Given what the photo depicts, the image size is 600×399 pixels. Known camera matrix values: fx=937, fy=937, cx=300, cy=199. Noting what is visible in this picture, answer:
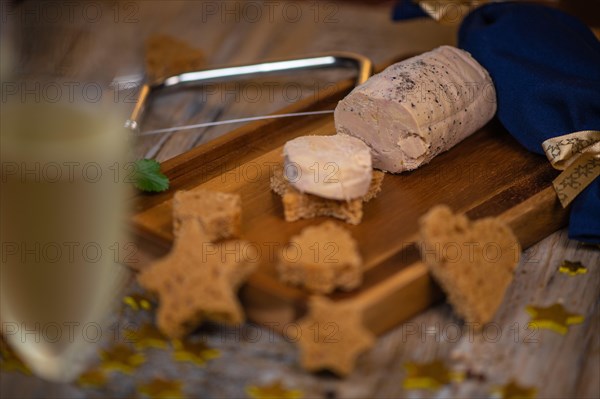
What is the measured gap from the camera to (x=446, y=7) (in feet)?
8.40

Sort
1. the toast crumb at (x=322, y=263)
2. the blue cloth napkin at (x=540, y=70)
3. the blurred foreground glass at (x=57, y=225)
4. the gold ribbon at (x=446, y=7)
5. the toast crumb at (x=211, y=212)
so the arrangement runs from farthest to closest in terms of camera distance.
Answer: the gold ribbon at (x=446, y=7)
the blue cloth napkin at (x=540, y=70)
the toast crumb at (x=211, y=212)
the toast crumb at (x=322, y=263)
the blurred foreground glass at (x=57, y=225)

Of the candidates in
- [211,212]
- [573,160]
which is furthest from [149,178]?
[573,160]

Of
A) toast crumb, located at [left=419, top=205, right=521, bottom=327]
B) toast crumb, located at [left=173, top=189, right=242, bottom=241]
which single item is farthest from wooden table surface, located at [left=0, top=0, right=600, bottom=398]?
toast crumb, located at [left=173, top=189, right=242, bottom=241]

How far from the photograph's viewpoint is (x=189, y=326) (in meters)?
1.64

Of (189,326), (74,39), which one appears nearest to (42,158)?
(189,326)

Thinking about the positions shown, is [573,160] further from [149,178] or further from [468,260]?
[149,178]

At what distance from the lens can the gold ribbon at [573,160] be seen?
1952mm

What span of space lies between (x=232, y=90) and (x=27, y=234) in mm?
1206

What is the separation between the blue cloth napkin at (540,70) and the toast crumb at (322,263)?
1.80 feet

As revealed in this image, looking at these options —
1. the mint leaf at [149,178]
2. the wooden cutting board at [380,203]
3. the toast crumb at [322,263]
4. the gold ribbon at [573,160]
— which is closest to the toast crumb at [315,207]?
the wooden cutting board at [380,203]

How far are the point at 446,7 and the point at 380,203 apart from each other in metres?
0.85

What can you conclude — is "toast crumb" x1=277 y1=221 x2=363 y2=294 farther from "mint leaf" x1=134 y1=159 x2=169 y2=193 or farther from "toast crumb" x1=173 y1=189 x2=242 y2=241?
"mint leaf" x1=134 y1=159 x2=169 y2=193

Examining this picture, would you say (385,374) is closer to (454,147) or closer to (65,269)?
(65,269)

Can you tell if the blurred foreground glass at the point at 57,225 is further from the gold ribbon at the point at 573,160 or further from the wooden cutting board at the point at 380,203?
the gold ribbon at the point at 573,160
